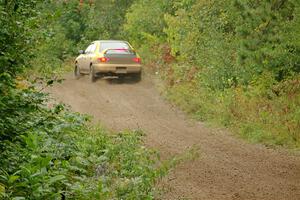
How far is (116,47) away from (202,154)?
11744mm

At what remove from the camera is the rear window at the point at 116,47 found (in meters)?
21.1

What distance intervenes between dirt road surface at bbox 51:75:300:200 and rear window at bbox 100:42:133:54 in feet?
9.22

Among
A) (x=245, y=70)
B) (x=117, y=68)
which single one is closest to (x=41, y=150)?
(x=245, y=70)

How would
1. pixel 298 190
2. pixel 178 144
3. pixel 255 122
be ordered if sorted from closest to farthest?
pixel 298 190 < pixel 178 144 < pixel 255 122

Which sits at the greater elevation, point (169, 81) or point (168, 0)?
point (168, 0)

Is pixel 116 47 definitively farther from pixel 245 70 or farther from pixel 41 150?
pixel 41 150

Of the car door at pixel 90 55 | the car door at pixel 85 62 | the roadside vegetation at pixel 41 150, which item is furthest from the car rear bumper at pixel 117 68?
the roadside vegetation at pixel 41 150

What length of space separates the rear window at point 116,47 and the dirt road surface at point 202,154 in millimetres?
2810

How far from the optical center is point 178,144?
11.3m

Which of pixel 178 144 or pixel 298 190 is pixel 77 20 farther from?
pixel 298 190

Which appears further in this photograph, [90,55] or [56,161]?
[90,55]

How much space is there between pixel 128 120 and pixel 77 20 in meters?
18.2

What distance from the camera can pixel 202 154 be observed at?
34.2 ft

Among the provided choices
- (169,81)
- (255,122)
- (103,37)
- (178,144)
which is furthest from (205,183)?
(103,37)
